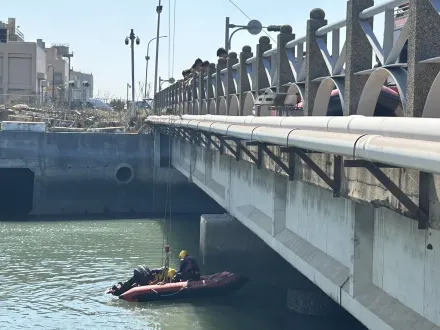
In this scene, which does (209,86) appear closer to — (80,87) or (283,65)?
(283,65)

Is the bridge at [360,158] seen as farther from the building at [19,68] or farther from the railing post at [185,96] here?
the building at [19,68]

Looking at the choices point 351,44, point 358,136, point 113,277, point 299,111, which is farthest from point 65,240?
point 358,136

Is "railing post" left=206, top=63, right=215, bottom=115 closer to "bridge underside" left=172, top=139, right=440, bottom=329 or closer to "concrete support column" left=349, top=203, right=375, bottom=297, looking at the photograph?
"bridge underside" left=172, top=139, right=440, bottom=329

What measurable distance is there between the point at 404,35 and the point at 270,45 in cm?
828

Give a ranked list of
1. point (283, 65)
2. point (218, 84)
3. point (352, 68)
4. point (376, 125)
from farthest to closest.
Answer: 1. point (218, 84)
2. point (283, 65)
3. point (352, 68)
4. point (376, 125)

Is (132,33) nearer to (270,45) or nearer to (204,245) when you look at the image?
(204,245)

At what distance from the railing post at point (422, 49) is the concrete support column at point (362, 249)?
7.48ft

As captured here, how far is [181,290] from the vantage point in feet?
A: 64.4

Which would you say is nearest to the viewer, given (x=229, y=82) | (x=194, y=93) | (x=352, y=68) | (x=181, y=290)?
(x=352, y=68)

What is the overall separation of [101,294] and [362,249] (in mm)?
12184

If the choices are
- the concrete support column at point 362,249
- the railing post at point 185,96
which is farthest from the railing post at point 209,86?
the concrete support column at point 362,249

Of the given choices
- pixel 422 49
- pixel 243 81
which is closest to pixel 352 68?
pixel 422 49

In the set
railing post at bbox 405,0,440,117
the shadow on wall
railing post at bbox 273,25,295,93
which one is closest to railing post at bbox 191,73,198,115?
railing post at bbox 273,25,295,93

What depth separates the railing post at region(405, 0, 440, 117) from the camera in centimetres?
758
